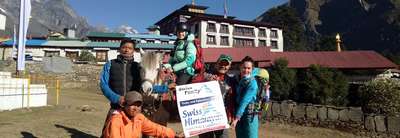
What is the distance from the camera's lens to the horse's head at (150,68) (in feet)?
15.2

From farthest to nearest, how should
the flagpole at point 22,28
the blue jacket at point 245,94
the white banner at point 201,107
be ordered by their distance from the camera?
the flagpole at point 22,28, the blue jacket at point 245,94, the white banner at point 201,107

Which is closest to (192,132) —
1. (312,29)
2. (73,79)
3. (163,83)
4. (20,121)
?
(163,83)

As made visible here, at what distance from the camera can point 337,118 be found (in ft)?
41.2

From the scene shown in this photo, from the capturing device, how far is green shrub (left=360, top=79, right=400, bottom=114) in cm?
1400

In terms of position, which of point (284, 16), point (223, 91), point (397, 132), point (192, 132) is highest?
point (284, 16)

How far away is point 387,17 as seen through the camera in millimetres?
96125

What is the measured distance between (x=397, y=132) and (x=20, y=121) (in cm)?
1133

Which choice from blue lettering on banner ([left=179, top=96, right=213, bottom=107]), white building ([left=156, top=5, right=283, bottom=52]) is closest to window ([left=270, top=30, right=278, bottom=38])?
white building ([left=156, top=5, right=283, bottom=52])

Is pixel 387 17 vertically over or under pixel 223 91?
over

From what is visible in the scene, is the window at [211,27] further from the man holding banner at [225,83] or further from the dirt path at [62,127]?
the man holding banner at [225,83]

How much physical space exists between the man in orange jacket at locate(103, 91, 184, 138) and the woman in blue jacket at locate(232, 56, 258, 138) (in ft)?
3.11

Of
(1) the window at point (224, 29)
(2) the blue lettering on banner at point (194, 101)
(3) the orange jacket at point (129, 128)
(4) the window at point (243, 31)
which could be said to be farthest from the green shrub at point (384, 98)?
(4) the window at point (243, 31)

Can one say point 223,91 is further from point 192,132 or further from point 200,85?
point 192,132

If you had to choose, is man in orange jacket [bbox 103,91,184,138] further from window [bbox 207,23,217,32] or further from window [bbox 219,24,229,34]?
window [bbox 219,24,229,34]
